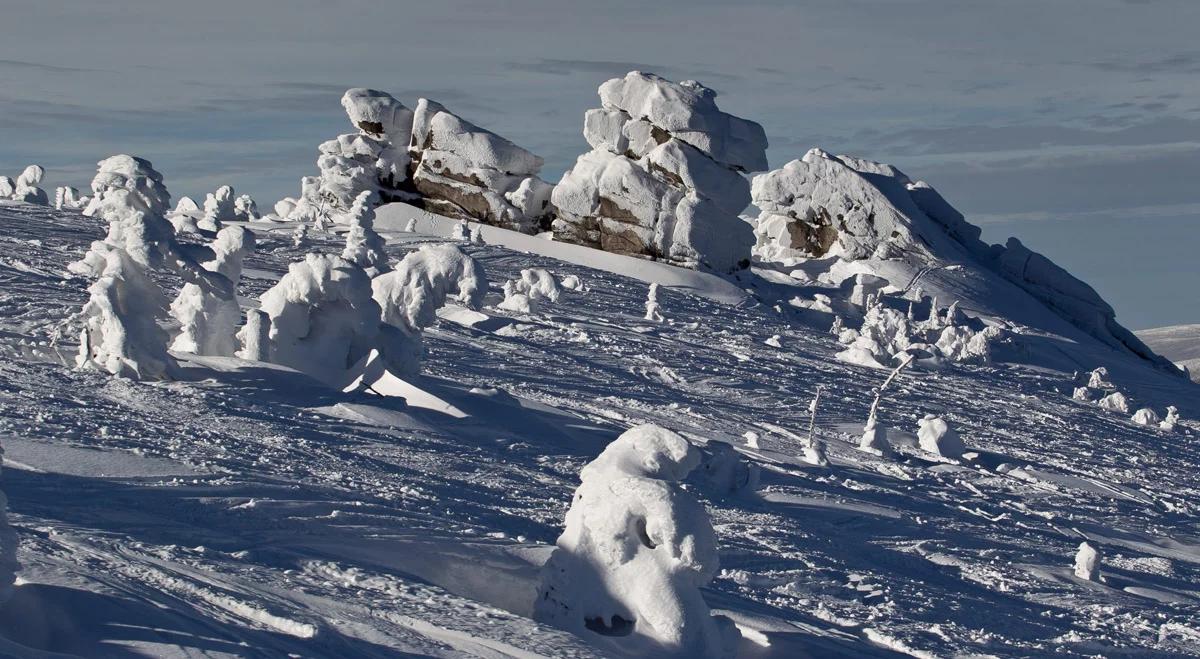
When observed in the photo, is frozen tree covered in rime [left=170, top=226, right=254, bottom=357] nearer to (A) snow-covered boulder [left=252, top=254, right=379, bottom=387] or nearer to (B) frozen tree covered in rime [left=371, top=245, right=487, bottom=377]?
(A) snow-covered boulder [left=252, top=254, right=379, bottom=387]

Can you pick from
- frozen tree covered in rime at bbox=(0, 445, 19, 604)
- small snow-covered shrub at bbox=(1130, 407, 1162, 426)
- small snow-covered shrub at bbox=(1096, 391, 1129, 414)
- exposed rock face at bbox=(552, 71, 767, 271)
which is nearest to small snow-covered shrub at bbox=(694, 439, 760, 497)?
frozen tree covered in rime at bbox=(0, 445, 19, 604)

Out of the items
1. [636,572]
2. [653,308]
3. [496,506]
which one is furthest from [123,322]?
[653,308]

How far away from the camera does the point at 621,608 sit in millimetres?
9148

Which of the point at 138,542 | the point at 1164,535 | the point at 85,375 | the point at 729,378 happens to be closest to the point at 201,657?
the point at 138,542

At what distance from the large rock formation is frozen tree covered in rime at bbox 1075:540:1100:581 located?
26.2 metres

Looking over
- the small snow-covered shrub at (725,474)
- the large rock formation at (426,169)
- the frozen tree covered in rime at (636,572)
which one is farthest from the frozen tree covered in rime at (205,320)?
the large rock formation at (426,169)

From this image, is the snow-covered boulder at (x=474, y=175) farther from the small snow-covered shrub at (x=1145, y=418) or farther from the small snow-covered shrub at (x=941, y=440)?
the small snow-covered shrub at (x=941, y=440)

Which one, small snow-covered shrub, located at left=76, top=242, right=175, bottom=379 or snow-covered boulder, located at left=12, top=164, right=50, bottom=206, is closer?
small snow-covered shrub, located at left=76, top=242, right=175, bottom=379

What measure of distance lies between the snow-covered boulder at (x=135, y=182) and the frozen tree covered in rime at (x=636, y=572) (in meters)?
9.31

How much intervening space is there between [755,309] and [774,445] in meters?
15.6

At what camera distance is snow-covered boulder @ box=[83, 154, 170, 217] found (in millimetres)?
16922

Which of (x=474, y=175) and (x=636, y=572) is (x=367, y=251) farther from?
(x=474, y=175)

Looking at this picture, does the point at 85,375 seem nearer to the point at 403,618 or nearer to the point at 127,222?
the point at 127,222

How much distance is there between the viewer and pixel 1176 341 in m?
98.9
